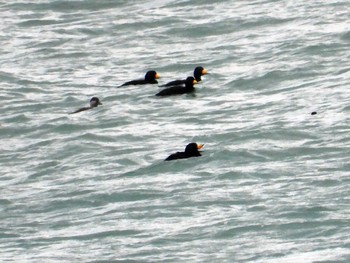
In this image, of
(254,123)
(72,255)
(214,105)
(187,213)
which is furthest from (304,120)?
(72,255)

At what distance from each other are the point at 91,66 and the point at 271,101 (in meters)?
5.64

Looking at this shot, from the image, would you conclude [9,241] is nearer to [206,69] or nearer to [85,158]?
[85,158]

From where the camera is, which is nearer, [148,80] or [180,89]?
[180,89]

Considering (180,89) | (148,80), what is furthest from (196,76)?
(180,89)

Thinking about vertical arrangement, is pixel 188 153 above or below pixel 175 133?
above

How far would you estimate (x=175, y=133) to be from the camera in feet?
83.8

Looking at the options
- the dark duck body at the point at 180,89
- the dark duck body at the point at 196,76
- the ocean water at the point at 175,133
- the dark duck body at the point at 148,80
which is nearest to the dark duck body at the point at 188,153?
the ocean water at the point at 175,133

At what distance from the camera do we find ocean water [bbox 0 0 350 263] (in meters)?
19.9

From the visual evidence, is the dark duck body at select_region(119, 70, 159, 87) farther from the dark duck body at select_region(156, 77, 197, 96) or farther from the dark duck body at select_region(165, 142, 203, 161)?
the dark duck body at select_region(165, 142, 203, 161)

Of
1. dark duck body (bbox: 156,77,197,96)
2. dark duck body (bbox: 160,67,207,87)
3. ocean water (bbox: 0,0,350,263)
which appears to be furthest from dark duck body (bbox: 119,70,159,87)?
dark duck body (bbox: 156,77,197,96)

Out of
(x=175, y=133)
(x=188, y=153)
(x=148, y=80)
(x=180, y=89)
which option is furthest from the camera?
(x=148, y=80)

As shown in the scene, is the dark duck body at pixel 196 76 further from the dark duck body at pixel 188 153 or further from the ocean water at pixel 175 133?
the dark duck body at pixel 188 153

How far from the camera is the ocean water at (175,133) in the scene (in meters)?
19.9

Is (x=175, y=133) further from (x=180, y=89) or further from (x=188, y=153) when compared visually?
(x=180, y=89)
